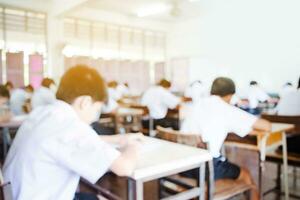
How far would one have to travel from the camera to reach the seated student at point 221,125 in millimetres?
1768

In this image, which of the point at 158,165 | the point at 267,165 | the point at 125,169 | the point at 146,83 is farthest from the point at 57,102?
the point at 146,83

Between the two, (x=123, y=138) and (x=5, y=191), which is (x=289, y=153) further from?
(x=5, y=191)

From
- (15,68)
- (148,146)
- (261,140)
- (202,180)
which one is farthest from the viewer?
(15,68)

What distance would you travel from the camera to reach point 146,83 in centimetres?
955

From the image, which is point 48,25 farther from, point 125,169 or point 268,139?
point 125,169

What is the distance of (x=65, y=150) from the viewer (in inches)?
38.7

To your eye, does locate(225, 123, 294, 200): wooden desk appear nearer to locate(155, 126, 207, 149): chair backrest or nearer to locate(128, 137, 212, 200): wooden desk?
locate(155, 126, 207, 149): chair backrest

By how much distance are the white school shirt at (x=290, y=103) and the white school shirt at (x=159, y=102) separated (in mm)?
1958

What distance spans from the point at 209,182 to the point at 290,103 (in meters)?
1.82

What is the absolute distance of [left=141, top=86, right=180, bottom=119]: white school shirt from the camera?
474 cm

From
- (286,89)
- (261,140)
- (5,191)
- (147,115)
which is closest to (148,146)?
(5,191)

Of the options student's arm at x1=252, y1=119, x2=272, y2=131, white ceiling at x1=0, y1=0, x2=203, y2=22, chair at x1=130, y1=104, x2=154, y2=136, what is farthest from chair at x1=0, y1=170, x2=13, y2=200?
white ceiling at x1=0, y1=0, x2=203, y2=22

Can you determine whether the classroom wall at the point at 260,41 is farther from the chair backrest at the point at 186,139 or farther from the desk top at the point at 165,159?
the desk top at the point at 165,159

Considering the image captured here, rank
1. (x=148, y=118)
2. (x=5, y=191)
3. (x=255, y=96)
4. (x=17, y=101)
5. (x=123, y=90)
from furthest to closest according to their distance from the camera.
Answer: (x=123, y=90) → (x=17, y=101) → (x=148, y=118) → (x=255, y=96) → (x=5, y=191)
